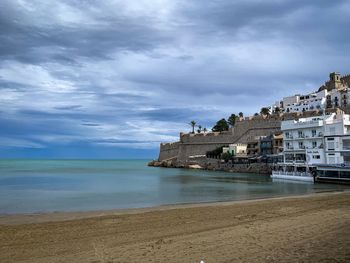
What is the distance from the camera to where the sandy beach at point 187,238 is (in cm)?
807

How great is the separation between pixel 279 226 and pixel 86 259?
622 cm

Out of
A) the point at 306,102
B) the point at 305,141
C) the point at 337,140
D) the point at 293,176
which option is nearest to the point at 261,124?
the point at 306,102

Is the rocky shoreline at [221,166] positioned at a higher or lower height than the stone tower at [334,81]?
lower

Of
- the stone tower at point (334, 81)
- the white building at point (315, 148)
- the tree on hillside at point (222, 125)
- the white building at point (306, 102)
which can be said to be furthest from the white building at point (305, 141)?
the stone tower at point (334, 81)

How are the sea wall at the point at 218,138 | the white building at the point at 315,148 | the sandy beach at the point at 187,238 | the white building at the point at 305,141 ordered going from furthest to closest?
the sea wall at the point at 218,138
the white building at the point at 305,141
the white building at the point at 315,148
the sandy beach at the point at 187,238

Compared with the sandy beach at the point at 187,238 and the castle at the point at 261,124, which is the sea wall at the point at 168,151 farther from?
the sandy beach at the point at 187,238

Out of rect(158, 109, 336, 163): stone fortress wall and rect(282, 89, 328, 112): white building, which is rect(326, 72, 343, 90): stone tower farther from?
rect(158, 109, 336, 163): stone fortress wall

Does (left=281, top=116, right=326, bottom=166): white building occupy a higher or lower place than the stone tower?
lower

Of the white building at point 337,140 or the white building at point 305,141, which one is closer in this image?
the white building at point 337,140

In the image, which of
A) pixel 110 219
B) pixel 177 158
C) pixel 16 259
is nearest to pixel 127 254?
pixel 16 259

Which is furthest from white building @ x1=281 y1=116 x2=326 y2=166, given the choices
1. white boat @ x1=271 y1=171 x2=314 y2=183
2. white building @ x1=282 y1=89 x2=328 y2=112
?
white building @ x1=282 y1=89 x2=328 y2=112

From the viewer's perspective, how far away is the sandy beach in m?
8.07

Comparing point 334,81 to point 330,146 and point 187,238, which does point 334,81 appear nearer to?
point 330,146

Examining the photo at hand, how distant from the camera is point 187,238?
10094mm
